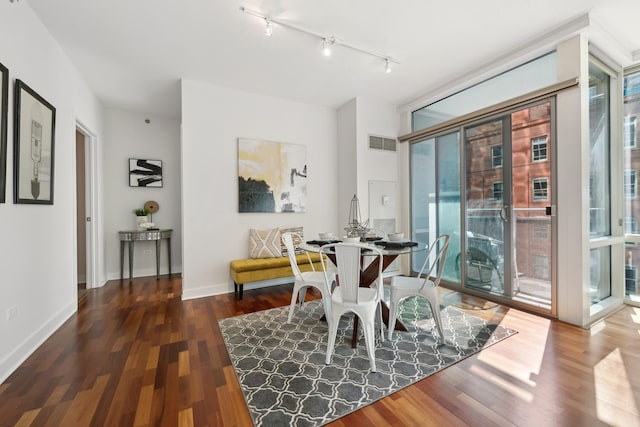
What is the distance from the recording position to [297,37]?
2750 mm

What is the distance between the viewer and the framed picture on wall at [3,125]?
1.88 meters

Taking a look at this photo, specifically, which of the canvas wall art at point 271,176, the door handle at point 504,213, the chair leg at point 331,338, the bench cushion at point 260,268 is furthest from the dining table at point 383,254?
the canvas wall art at point 271,176

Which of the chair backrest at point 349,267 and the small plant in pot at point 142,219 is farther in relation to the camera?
the small plant in pot at point 142,219

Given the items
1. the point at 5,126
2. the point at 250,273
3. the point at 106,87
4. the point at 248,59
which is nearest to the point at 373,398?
the point at 250,273

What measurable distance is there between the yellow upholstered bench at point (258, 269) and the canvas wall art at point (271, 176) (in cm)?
80

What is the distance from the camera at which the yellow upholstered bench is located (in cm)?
351

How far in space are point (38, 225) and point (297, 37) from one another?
2941 millimetres

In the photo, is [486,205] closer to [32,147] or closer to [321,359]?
[321,359]

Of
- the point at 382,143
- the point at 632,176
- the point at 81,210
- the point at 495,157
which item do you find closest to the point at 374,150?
the point at 382,143

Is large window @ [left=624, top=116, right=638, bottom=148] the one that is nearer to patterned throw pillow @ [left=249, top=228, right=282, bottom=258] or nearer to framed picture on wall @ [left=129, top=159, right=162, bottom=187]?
patterned throw pillow @ [left=249, top=228, right=282, bottom=258]

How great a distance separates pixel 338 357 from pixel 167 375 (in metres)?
1.22

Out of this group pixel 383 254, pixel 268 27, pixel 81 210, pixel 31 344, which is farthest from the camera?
pixel 81 210

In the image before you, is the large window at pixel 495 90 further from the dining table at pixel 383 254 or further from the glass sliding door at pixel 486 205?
the dining table at pixel 383 254

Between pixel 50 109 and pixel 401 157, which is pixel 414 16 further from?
pixel 50 109
